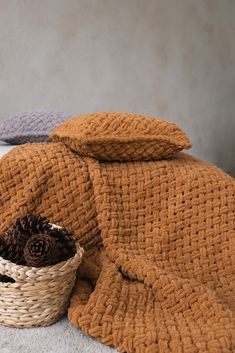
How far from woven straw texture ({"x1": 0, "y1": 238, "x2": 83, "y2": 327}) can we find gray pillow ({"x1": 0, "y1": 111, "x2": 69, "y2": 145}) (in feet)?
3.24

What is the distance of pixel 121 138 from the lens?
142cm

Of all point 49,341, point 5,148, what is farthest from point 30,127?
point 49,341

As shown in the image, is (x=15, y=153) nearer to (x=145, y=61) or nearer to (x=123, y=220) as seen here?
(x=123, y=220)

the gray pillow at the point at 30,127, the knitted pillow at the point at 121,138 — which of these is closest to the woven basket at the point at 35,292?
the knitted pillow at the point at 121,138

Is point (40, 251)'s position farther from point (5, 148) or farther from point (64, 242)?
point (5, 148)

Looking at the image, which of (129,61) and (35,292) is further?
(129,61)

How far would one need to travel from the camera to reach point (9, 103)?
2738mm

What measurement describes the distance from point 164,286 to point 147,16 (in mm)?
2487

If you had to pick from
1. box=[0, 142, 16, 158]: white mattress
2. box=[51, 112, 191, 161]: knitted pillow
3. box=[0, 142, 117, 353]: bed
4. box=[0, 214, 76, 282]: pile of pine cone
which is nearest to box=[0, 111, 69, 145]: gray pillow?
box=[0, 142, 16, 158]: white mattress

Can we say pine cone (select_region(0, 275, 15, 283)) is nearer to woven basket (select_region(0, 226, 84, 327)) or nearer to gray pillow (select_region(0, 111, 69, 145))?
woven basket (select_region(0, 226, 84, 327))

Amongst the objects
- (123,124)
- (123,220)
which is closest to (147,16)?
(123,124)

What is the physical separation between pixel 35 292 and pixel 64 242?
0.43ft

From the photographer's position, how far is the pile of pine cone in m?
1.08

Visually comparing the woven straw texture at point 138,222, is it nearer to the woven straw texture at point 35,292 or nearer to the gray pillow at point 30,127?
the woven straw texture at point 35,292
